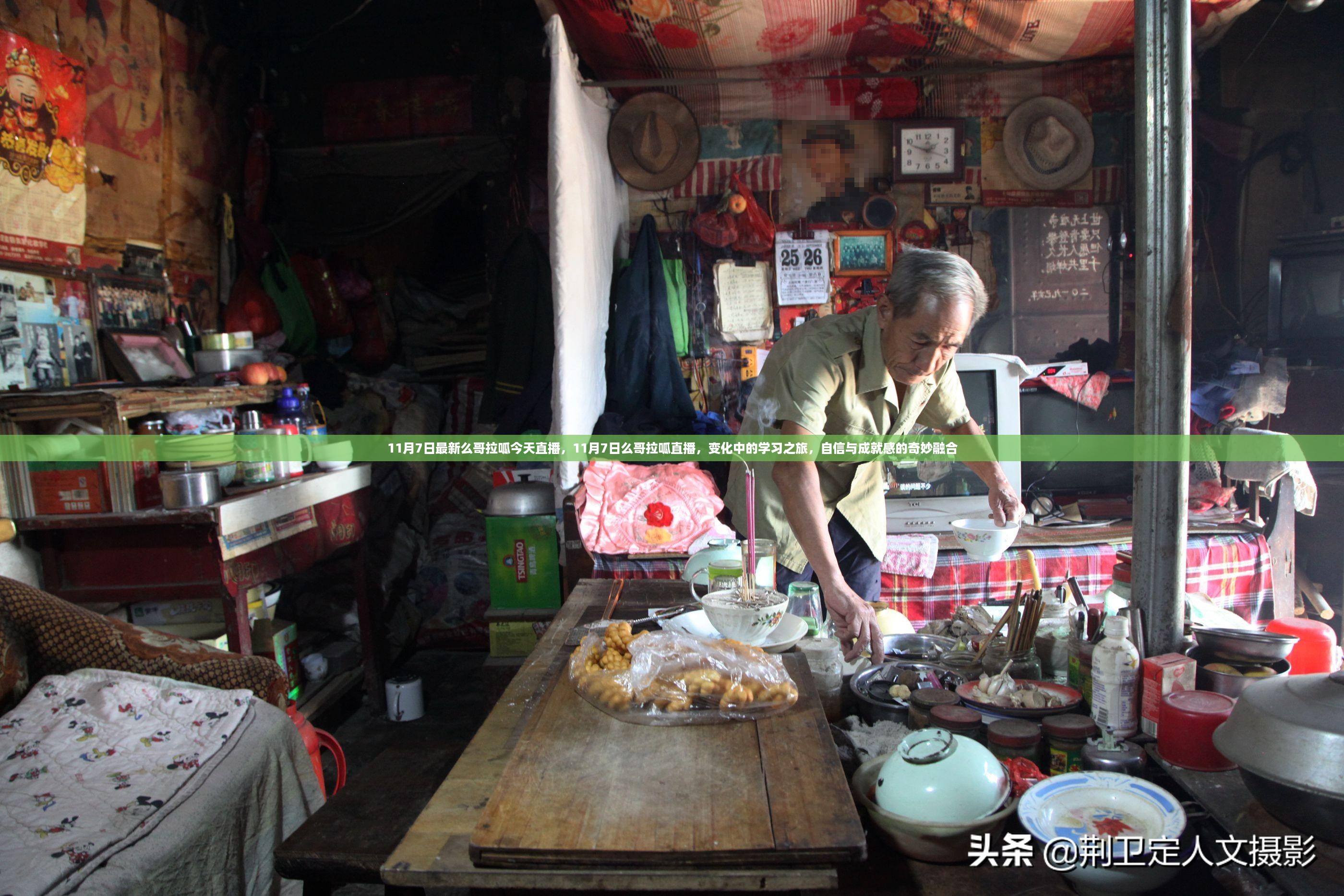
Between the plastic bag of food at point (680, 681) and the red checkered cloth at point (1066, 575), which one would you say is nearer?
the plastic bag of food at point (680, 681)

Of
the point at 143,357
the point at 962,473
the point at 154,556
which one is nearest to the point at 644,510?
the point at 962,473

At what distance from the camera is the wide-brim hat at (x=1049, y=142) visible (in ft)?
13.1

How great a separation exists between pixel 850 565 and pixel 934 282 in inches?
39.4

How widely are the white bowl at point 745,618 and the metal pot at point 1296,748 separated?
2.28 feet

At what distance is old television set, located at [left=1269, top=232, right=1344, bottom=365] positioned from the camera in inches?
146

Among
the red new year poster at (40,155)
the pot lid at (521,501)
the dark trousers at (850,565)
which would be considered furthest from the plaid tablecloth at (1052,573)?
the red new year poster at (40,155)

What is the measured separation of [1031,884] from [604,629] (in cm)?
94

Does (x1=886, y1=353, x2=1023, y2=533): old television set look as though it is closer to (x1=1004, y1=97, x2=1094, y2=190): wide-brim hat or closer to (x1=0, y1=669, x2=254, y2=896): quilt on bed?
(x1=1004, y1=97, x2=1094, y2=190): wide-brim hat

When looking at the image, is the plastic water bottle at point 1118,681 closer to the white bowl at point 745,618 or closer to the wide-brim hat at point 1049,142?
the white bowl at point 745,618

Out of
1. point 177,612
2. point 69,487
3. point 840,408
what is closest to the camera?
point 840,408

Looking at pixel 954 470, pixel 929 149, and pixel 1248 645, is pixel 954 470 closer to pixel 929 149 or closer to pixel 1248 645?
pixel 929 149

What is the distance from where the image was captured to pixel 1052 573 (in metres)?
3.25

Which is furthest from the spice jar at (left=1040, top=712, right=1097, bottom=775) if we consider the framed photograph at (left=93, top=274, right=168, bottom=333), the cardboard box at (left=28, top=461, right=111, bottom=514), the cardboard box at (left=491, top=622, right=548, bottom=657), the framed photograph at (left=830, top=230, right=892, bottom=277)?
the framed photograph at (left=93, top=274, right=168, bottom=333)

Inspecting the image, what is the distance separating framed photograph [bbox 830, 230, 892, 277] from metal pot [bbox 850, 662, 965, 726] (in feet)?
9.44
